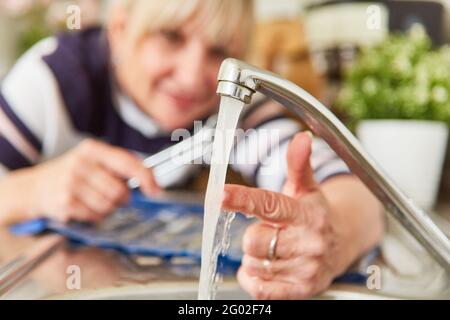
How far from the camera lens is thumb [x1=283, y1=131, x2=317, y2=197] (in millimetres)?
430

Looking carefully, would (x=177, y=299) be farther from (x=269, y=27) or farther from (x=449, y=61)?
(x=269, y=27)

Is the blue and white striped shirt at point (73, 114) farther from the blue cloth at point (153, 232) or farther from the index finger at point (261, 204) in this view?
the index finger at point (261, 204)

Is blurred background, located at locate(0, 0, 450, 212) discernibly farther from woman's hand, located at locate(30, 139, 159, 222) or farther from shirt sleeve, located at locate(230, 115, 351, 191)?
woman's hand, located at locate(30, 139, 159, 222)

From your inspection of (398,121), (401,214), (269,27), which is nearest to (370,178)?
(401,214)

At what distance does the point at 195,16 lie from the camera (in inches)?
35.3

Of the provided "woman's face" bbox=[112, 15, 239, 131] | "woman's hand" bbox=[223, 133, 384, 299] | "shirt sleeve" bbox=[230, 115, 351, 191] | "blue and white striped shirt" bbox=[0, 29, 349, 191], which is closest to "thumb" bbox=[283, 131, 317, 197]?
"woman's hand" bbox=[223, 133, 384, 299]

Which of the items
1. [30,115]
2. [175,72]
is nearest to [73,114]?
[30,115]

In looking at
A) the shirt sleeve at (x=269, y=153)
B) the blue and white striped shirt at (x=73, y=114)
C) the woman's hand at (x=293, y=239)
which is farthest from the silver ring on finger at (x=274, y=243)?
the blue and white striped shirt at (x=73, y=114)

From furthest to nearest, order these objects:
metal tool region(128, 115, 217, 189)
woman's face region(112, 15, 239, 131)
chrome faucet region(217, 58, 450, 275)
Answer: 1. woman's face region(112, 15, 239, 131)
2. metal tool region(128, 115, 217, 189)
3. chrome faucet region(217, 58, 450, 275)

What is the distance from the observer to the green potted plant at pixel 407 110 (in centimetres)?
92

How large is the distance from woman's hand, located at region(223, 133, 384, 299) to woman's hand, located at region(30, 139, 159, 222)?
24 cm

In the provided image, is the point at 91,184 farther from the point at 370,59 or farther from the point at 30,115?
the point at 370,59
